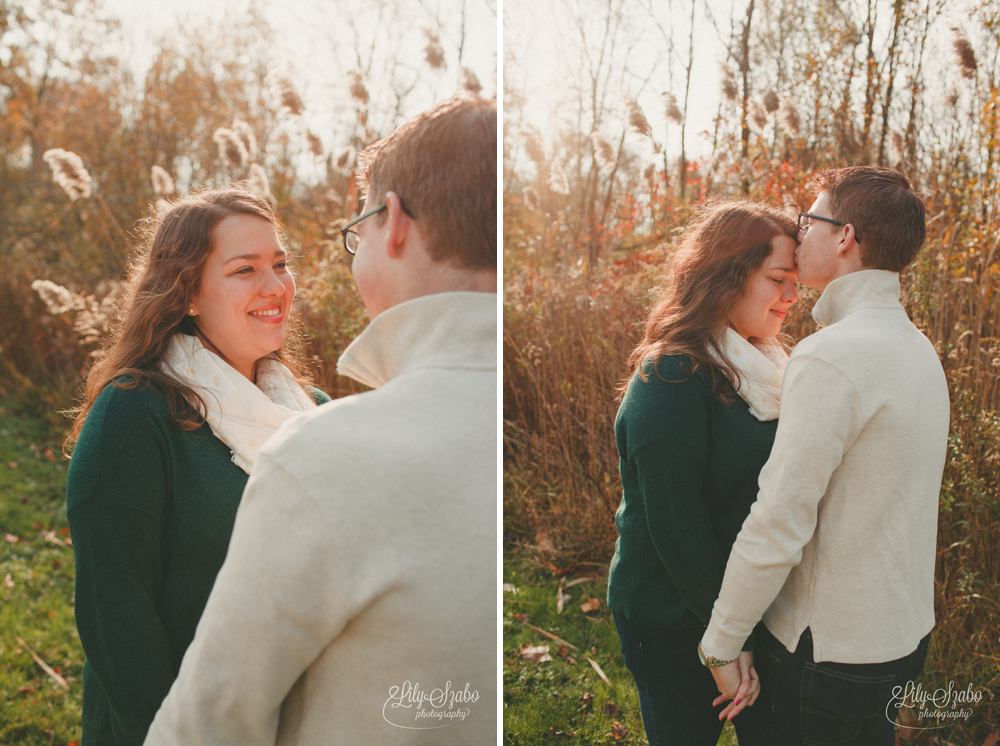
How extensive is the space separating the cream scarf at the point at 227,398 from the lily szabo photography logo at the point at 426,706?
49 centimetres

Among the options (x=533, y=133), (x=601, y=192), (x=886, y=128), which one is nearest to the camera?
(x=886, y=128)

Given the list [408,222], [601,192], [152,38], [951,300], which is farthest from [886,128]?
[152,38]

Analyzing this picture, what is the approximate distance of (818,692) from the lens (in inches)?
46.4

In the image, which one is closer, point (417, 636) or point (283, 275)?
point (417, 636)

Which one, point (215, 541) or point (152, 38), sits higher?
point (152, 38)

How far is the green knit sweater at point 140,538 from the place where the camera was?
1.05 meters

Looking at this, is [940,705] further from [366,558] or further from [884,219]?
[366,558]

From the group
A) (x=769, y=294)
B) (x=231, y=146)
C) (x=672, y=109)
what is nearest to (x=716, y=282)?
(x=769, y=294)

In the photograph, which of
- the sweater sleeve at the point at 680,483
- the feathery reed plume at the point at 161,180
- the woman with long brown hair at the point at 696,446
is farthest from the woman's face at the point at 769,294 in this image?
the feathery reed plume at the point at 161,180

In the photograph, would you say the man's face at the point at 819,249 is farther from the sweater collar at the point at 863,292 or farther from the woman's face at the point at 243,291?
the woman's face at the point at 243,291

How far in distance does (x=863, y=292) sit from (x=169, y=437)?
1294 mm

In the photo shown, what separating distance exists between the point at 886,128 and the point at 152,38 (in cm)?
306

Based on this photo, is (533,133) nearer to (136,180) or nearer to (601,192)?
(601,192)

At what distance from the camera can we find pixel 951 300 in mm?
1620
